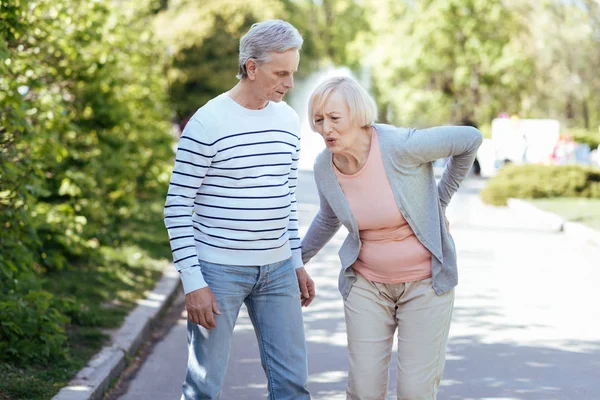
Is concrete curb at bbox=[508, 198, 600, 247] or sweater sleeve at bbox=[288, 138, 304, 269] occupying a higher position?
sweater sleeve at bbox=[288, 138, 304, 269]

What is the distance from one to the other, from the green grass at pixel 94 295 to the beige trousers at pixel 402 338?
2206mm

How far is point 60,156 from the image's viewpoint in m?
8.60

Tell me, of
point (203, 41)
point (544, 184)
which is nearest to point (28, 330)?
point (544, 184)

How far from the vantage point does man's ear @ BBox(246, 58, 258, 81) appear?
4.05 m

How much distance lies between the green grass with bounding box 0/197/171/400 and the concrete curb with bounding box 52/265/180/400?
0.22 ft

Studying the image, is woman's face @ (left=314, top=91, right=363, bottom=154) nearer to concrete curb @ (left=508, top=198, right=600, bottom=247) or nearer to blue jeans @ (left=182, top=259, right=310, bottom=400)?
blue jeans @ (left=182, top=259, right=310, bottom=400)

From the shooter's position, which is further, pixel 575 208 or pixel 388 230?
pixel 575 208

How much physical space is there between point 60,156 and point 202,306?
495 centimetres

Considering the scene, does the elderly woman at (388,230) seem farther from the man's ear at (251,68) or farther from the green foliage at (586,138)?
the green foliage at (586,138)

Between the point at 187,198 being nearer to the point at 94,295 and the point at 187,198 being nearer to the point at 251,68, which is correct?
the point at 251,68

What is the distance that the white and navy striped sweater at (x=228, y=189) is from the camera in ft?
13.1

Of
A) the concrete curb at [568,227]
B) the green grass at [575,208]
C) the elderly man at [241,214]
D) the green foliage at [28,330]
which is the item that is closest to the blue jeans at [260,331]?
the elderly man at [241,214]

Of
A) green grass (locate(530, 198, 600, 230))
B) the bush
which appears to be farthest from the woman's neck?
the bush

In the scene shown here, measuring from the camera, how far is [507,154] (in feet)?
146
